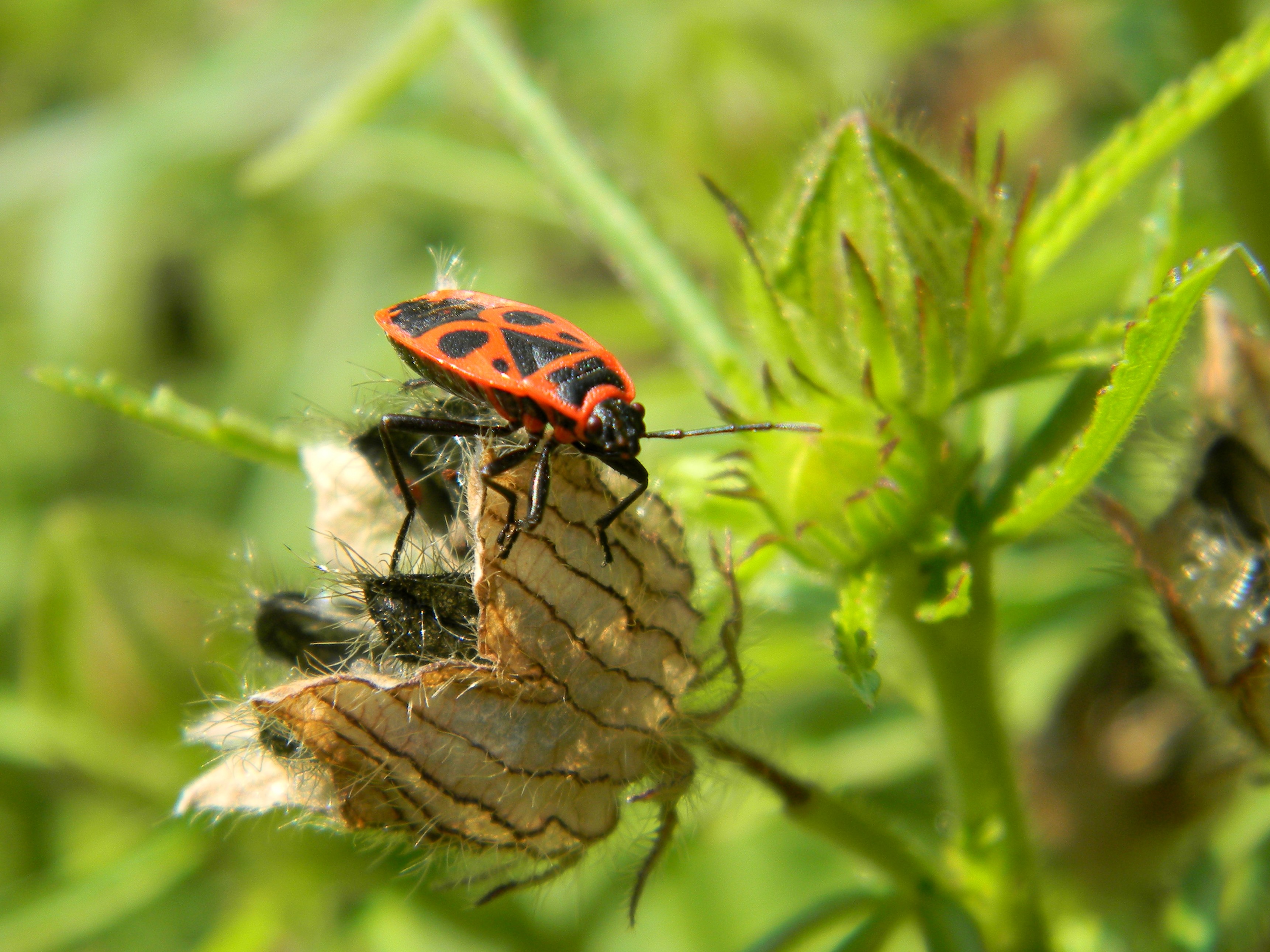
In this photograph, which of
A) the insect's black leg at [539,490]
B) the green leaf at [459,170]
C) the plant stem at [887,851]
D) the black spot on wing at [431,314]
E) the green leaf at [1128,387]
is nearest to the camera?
the green leaf at [1128,387]

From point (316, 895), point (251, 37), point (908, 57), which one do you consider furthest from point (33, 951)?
point (908, 57)

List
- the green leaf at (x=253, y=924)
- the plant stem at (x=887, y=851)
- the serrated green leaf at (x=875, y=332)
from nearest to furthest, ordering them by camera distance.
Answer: the serrated green leaf at (x=875, y=332), the plant stem at (x=887, y=851), the green leaf at (x=253, y=924)

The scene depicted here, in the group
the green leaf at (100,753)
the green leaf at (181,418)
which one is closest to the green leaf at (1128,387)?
the green leaf at (181,418)

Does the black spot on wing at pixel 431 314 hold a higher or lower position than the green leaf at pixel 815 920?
higher

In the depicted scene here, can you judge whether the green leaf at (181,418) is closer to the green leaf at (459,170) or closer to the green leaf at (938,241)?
the green leaf at (938,241)

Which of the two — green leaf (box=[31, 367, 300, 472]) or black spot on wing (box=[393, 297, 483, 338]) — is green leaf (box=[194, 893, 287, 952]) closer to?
green leaf (box=[31, 367, 300, 472])

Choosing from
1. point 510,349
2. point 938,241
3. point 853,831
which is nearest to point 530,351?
point 510,349

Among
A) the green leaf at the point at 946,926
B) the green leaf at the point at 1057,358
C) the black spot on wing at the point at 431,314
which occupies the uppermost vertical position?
the black spot on wing at the point at 431,314

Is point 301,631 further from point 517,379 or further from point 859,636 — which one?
point 859,636

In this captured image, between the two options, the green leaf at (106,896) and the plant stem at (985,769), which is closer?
the plant stem at (985,769)
